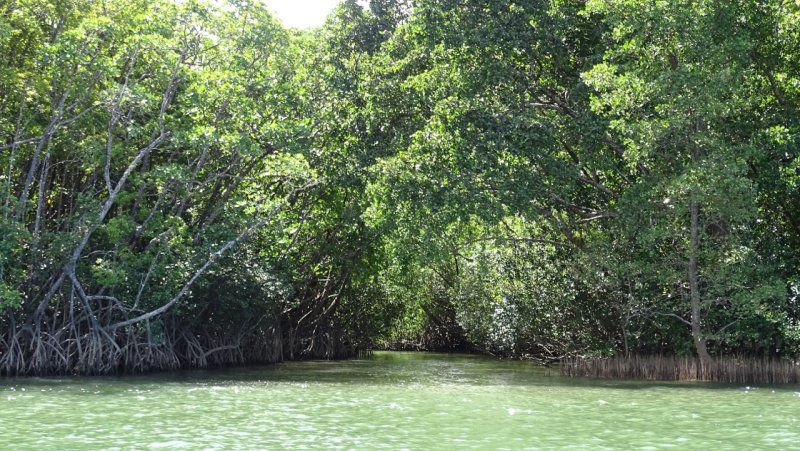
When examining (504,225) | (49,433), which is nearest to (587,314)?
(504,225)

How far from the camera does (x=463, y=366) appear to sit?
92.1 feet

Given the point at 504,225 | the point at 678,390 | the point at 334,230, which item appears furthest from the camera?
the point at 334,230

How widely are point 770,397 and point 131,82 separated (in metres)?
15.6

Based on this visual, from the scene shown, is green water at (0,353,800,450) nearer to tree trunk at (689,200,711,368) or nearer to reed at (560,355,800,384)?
reed at (560,355,800,384)

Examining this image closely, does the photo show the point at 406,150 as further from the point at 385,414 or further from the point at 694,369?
the point at 385,414

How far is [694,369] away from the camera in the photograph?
20109mm

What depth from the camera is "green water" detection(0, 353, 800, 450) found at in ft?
34.7

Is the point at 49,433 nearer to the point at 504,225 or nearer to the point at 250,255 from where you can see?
the point at 250,255

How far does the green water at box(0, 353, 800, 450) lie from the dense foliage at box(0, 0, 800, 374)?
8.69 feet

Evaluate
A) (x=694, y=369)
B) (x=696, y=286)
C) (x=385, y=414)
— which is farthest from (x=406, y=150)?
(x=385, y=414)

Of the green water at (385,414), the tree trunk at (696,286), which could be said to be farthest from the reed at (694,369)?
the green water at (385,414)

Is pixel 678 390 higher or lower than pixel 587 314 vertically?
lower

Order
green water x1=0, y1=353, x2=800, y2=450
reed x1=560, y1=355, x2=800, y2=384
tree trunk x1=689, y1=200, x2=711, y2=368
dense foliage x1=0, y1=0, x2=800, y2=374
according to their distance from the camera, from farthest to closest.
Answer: tree trunk x1=689, y1=200, x2=711, y2=368
reed x1=560, y1=355, x2=800, y2=384
dense foliage x1=0, y1=0, x2=800, y2=374
green water x1=0, y1=353, x2=800, y2=450

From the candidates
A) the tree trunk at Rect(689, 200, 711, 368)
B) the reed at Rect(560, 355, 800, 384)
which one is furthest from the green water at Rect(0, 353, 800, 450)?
the tree trunk at Rect(689, 200, 711, 368)
